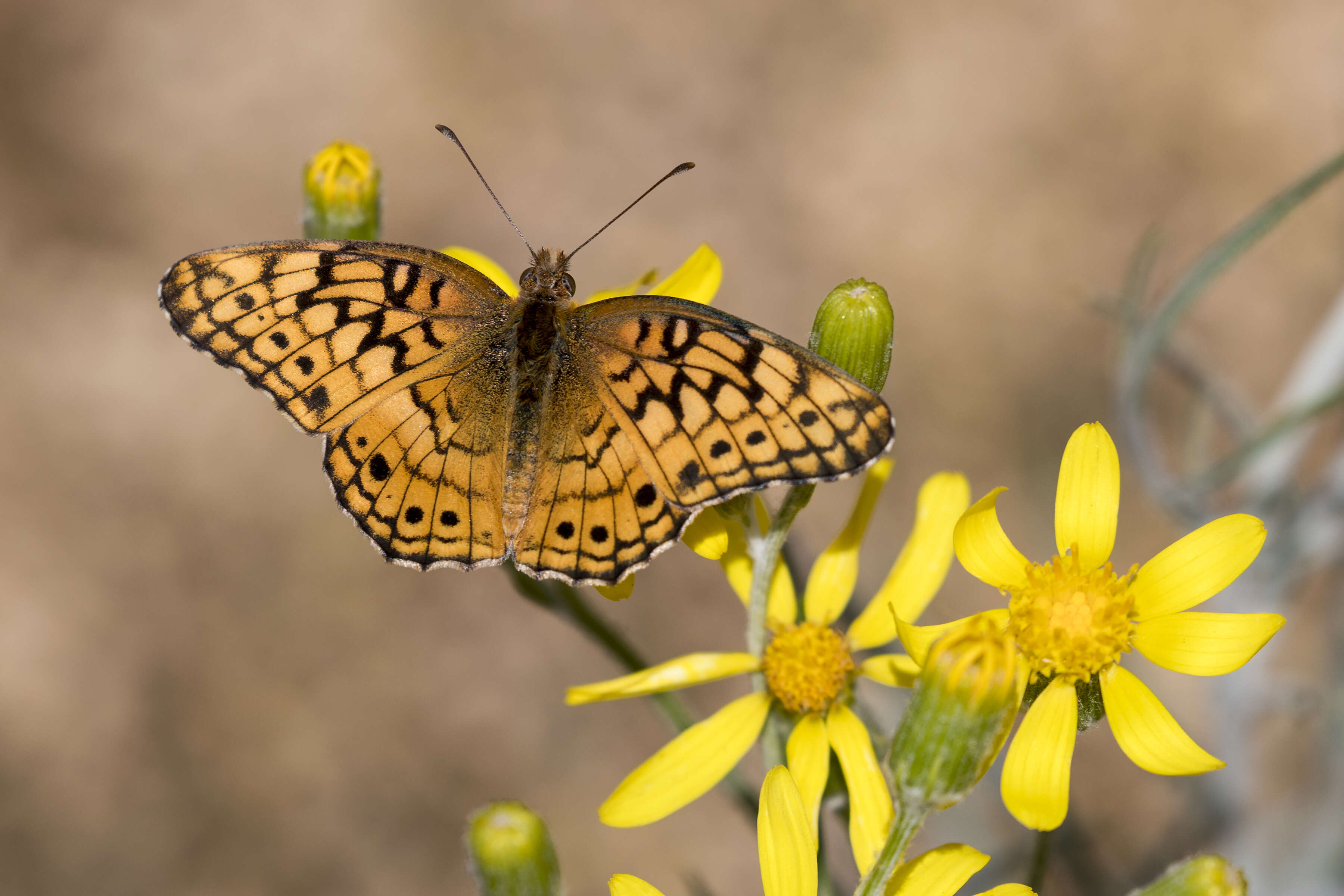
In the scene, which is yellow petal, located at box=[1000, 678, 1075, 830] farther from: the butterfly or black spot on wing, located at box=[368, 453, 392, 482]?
black spot on wing, located at box=[368, 453, 392, 482]

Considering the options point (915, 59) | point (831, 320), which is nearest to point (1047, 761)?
point (831, 320)

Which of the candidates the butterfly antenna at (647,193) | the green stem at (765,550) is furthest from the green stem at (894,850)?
the butterfly antenna at (647,193)

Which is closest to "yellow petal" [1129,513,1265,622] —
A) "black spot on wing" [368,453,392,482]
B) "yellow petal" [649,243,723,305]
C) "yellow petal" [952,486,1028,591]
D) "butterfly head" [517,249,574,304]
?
"yellow petal" [952,486,1028,591]

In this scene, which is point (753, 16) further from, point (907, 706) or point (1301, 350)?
point (907, 706)

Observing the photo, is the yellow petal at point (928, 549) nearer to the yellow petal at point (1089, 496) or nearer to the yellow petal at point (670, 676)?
the yellow petal at point (1089, 496)

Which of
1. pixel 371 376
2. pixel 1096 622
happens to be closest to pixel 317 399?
pixel 371 376

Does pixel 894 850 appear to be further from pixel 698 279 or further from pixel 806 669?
pixel 698 279
